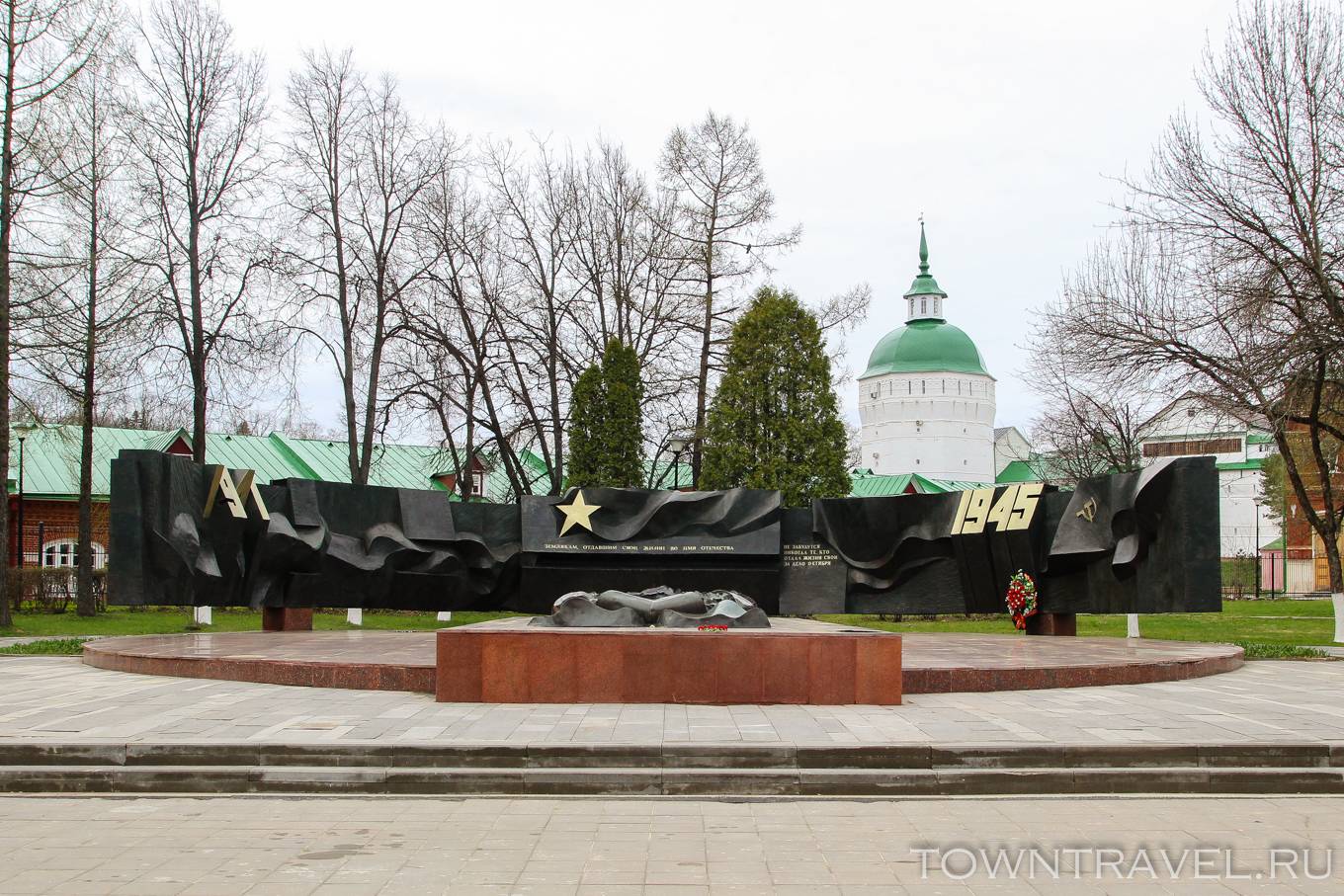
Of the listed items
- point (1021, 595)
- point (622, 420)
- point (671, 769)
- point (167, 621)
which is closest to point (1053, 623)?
point (1021, 595)

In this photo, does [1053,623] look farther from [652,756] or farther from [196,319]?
[196,319]

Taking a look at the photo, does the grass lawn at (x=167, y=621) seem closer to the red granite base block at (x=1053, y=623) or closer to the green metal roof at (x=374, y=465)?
the red granite base block at (x=1053, y=623)

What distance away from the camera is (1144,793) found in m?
7.34

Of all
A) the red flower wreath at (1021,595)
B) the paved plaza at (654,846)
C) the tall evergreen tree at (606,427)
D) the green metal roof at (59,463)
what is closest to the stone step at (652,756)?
the paved plaza at (654,846)

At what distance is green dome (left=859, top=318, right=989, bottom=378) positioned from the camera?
92.7 m

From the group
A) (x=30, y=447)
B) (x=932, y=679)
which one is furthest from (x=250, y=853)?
(x=30, y=447)

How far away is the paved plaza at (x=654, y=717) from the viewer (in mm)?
8062

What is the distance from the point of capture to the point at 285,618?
16.9 meters

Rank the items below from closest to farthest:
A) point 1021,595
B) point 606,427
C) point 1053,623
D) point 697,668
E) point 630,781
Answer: point 630,781 → point 697,668 → point 1021,595 → point 1053,623 → point 606,427

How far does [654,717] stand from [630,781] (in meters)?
1.63

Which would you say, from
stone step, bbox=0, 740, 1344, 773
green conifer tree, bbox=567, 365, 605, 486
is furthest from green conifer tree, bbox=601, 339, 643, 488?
stone step, bbox=0, 740, 1344, 773

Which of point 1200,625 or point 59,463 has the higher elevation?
point 59,463

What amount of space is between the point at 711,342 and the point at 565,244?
15.0ft

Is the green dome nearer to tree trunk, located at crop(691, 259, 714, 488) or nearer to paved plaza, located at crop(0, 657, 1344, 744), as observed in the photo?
tree trunk, located at crop(691, 259, 714, 488)
